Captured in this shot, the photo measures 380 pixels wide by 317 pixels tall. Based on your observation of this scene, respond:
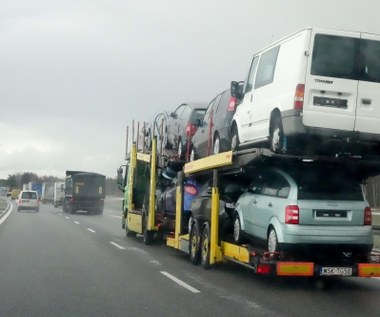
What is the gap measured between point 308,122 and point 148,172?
10812 millimetres

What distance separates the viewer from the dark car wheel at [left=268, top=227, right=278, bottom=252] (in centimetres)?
1013

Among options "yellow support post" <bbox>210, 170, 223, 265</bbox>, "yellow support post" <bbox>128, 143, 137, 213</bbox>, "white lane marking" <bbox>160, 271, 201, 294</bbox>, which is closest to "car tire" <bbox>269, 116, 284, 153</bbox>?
"yellow support post" <bbox>210, 170, 223, 265</bbox>

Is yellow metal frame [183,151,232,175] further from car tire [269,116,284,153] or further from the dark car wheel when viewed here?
the dark car wheel

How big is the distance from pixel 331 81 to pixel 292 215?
6.72 ft

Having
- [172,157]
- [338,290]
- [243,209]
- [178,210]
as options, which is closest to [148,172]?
[172,157]

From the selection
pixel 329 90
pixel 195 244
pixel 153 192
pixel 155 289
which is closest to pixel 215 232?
pixel 195 244

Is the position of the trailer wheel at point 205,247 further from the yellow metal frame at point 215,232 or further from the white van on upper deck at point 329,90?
the white van on upper deck at point 329,90

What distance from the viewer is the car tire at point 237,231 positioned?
1163cm

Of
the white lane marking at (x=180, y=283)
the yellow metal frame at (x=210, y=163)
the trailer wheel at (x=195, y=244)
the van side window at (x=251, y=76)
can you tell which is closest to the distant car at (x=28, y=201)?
the yellow metal frame at (x=210, y=163)

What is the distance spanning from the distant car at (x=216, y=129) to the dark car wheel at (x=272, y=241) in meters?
3.19

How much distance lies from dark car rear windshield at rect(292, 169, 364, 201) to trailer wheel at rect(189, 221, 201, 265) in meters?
3.57

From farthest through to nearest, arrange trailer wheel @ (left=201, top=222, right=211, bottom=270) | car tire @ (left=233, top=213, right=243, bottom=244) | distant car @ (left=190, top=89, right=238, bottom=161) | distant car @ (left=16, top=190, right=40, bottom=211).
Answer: distant car @ (left=16, top=190, right=40, bottom=211) → distant car @ (left=190, top=89, right=238, bottom=161) → trailer wheel @ (left=201, top=222, right=211, bottom=270) → car tire @ (left=233, top=213, right=243, bottom=244)

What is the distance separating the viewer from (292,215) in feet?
32.3

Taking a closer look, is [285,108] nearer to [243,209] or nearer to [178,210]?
[243,209]
